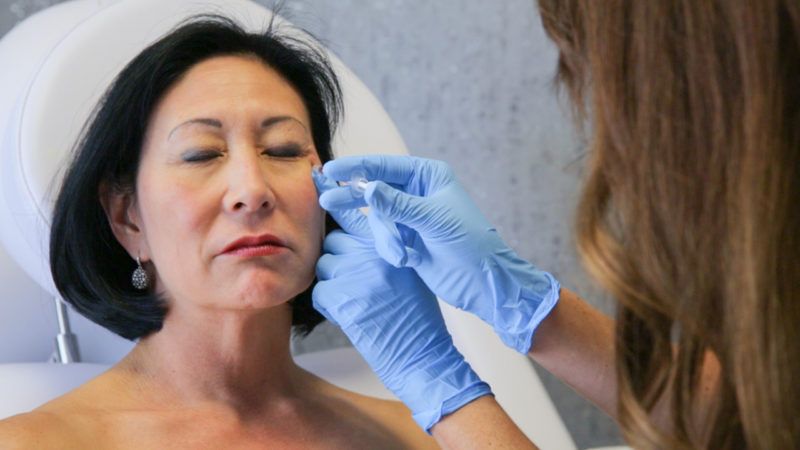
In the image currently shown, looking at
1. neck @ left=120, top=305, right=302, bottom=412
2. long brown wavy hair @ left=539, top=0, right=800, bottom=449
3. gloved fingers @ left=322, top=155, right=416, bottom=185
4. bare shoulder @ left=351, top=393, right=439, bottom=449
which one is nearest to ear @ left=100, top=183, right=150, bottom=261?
neck @ left=120, top=305, right=302, bottom=412

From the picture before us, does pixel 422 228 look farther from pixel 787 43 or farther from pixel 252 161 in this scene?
pixel 787 43

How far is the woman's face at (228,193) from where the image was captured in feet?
3.80

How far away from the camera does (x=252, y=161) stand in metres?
1.19

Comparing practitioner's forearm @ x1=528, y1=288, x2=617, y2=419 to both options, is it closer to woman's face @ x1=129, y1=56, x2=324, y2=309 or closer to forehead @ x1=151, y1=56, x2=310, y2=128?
woman's face @ x1=129, y1=56, x2=324, y2=309

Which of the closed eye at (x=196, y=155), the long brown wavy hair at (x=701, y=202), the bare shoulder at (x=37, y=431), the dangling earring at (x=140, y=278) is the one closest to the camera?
the long brown wavy hair at (x=701, y=202)

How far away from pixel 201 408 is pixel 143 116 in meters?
0.44

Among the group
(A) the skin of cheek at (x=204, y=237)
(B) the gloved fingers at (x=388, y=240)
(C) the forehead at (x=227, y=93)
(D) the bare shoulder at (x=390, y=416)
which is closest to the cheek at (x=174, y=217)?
(A) the skin of cheek at (x=204, y=237)

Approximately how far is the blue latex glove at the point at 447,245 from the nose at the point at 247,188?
3.3 inches

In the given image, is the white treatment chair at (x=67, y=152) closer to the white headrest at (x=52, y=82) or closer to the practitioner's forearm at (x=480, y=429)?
the white headrest at (x=52, y=82)

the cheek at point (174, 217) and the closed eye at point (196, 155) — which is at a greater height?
the closed eye at point (196, 155)

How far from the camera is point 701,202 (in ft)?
2.69

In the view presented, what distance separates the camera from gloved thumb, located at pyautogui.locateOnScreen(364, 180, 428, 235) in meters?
1.08

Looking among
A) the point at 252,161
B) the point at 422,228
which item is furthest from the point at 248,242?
the point at 422,228

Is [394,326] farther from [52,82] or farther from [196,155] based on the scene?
[52,82]
